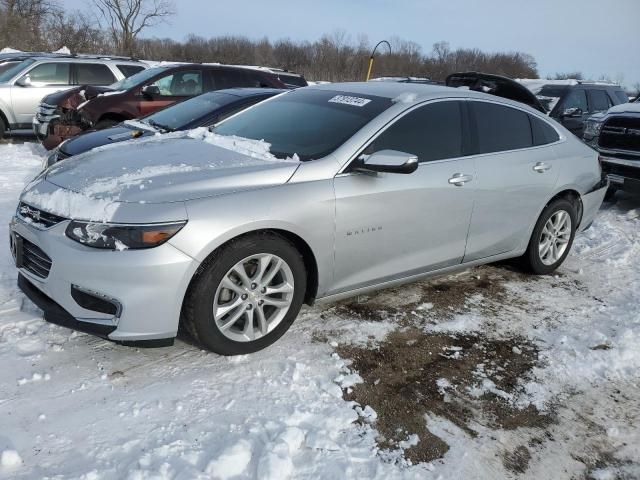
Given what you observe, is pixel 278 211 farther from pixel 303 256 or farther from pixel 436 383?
pixel 436 383

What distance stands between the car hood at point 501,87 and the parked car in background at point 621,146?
119cm

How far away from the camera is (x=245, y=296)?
317cm

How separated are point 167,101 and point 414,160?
21.1 feet

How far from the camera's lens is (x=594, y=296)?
4.63 metres

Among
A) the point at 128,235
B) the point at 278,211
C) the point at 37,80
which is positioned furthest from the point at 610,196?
the point at 37,80

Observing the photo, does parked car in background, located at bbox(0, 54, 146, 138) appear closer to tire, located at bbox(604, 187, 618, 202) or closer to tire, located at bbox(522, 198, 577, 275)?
tire, located at bbox(604, 187, 618, 202)

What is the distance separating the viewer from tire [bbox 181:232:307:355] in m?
2.99

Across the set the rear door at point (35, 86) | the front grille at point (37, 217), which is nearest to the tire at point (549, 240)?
the front grille at point (37, 217)

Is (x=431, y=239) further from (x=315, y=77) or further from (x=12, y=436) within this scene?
(x=315, y=77)

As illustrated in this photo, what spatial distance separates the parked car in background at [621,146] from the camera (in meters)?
7.15

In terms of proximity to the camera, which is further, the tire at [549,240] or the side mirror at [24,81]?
the side mirror at [24,81]

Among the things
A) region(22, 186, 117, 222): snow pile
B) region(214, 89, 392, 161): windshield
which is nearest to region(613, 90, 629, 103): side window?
region(214, 89, 392, 161): windshield

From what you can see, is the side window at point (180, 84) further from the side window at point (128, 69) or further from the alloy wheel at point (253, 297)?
the alloy wheel at point (253, 297)

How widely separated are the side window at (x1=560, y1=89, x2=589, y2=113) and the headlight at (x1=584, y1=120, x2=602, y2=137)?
206cm
